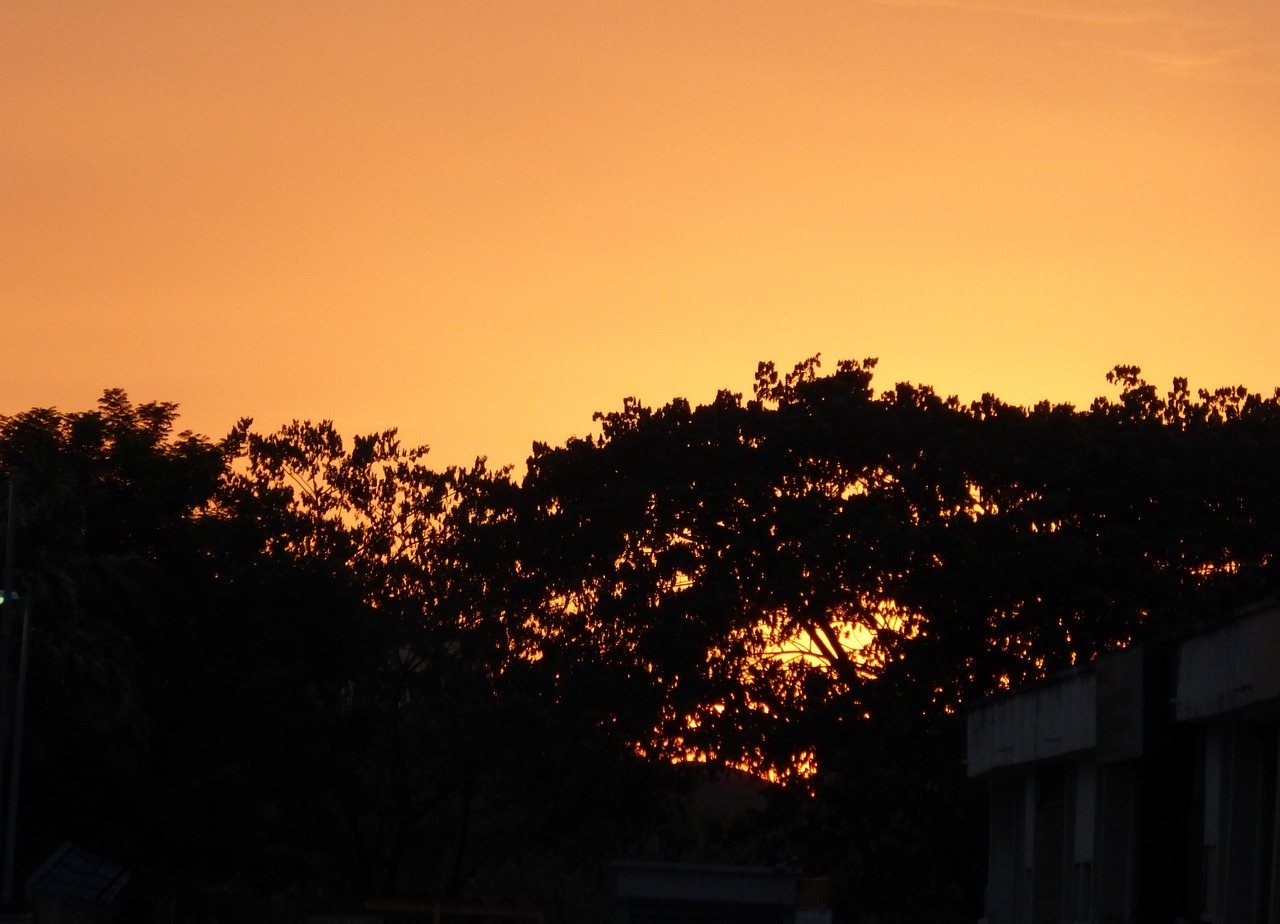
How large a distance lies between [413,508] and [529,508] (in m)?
8.17

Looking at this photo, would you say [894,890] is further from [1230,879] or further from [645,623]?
[1230,879]

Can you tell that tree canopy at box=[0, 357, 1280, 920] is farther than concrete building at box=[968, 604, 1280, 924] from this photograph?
→ Yes

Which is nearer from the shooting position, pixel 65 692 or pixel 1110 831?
pixel 1110 831

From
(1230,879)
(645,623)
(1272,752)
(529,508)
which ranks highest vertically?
(529,508)

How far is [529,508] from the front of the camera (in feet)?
152

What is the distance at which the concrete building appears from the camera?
22422mm

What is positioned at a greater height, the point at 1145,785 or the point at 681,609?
the point at 681,609

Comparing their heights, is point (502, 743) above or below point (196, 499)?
below

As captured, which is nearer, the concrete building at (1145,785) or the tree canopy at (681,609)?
the concrete building at (1145,785)

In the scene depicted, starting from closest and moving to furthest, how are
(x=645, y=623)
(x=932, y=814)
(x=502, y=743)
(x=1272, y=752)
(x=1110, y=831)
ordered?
(x=1272, y=752) < (x=1110, y=831) < (x=932, y=814) < (x=645, y=623) < (x=502, y=743)

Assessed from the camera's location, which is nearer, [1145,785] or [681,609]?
[1145,785]

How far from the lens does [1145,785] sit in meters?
25.8

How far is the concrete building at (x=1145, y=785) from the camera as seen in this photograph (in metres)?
22.4

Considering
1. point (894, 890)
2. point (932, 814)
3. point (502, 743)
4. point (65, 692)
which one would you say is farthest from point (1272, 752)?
point (502, 743)
